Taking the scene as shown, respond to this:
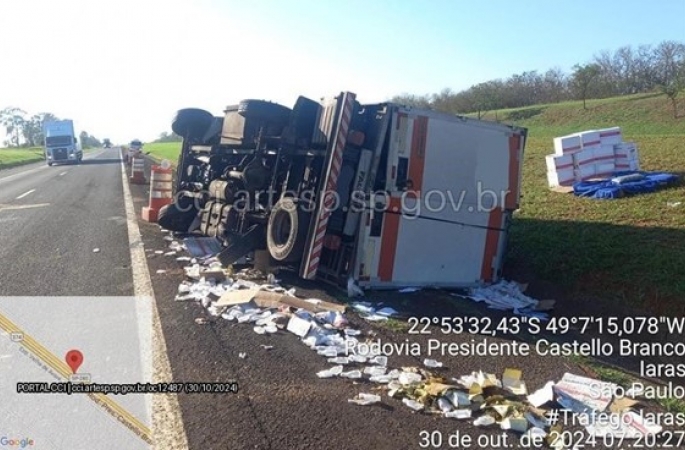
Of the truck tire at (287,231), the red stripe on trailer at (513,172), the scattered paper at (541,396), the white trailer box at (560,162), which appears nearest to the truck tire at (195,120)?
the truck tire at (287,231)

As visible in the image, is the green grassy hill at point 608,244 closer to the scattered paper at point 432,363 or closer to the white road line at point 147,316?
the scattered paper at point 432,363

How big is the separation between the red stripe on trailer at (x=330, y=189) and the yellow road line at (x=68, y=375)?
2.90 metres

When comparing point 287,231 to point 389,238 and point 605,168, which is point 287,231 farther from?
point 605,168

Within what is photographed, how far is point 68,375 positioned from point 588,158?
12543 mm

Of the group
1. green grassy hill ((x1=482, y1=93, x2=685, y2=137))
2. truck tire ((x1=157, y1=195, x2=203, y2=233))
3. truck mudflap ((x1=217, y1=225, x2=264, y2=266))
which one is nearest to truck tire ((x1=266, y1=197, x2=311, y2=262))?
truck mudflap ((x1=217, y1=225, x2=264, y2=266))

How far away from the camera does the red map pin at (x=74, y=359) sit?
13.9ft

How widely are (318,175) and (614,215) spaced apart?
5.41 m

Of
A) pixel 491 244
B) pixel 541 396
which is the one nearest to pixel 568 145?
pixel 491 244

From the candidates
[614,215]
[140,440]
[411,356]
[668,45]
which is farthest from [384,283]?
[668,45]

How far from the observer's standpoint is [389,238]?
257 inches

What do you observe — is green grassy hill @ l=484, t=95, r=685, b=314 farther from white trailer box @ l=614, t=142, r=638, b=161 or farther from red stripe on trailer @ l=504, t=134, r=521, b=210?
red stripe on trailer @ l=504, t=134, r=521, b=210

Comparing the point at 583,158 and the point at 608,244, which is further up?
the point at 583,158

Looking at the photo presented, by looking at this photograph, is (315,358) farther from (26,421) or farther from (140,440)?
(26,421)

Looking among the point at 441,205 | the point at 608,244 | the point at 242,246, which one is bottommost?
the point at 242,246
